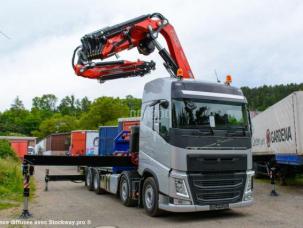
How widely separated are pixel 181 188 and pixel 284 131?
8.10 meters

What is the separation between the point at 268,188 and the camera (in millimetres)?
15734

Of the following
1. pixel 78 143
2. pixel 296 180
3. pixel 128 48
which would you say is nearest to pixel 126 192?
pixel 128 48

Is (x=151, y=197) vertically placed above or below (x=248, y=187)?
below

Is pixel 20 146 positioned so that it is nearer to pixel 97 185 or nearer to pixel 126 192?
pixel 97 185

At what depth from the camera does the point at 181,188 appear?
8.54 metres

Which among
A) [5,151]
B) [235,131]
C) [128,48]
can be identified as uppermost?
[128,48]

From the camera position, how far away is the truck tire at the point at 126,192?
10943 mm

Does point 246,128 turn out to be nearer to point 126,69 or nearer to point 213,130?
point 213,130

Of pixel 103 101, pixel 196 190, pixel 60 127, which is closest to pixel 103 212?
pixel 196 190

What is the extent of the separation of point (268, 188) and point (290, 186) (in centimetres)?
120

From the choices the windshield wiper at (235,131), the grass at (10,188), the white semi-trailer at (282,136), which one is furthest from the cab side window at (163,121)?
the white semi-trailer at (282,136)

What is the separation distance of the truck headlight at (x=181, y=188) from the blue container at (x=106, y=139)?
717 cm

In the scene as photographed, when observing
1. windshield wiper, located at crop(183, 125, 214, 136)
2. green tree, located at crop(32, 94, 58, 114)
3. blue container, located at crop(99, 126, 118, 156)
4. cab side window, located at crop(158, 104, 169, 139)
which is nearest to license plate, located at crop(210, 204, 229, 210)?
windshield wiper, located at crop(183, 125, 214, 136)

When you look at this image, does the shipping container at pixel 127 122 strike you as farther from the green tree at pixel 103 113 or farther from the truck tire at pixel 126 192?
the green tree at pixel 103 113
